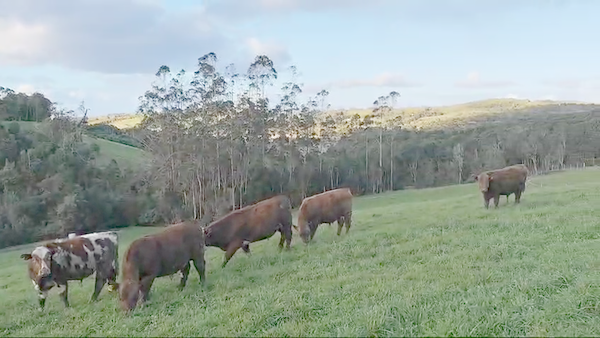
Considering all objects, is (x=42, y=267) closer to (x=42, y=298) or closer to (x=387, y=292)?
(x=42, y=298)

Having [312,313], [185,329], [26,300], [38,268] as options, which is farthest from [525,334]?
[26,300]


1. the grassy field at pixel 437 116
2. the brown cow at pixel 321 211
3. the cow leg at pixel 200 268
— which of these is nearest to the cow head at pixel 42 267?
the cow leg at pixel 200 268

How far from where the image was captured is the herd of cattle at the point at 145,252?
10156mm

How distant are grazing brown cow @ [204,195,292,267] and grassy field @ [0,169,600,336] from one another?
0.41 m

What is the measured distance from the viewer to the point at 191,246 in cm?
1137

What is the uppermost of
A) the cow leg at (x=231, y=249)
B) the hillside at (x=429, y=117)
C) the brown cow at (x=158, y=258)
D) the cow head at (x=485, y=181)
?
the hillside at (x=429, y=117)

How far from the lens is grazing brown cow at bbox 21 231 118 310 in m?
10.6

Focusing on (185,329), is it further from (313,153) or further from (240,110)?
(313,153)

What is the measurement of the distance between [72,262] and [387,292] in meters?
6.25

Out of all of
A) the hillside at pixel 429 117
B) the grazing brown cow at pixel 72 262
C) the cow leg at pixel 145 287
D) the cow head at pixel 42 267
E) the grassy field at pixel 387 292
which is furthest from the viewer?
the hillside at pixel 429 117

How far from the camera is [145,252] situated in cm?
1033

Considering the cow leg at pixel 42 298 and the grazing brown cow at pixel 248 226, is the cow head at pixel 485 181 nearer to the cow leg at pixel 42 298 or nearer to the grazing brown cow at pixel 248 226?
the grazing brown cow at pixel 248 226

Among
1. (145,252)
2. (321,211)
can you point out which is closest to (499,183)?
(321,211)

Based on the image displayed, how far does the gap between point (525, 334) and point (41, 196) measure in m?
46.0
